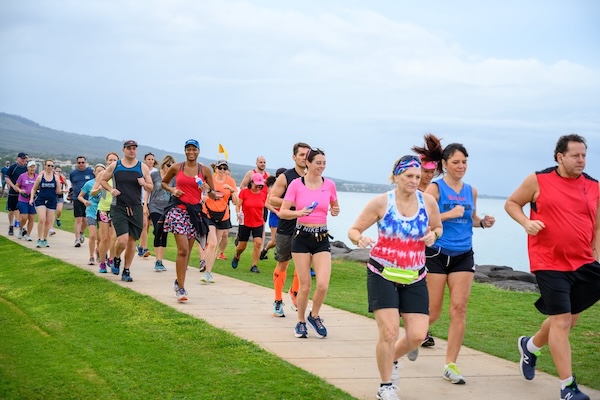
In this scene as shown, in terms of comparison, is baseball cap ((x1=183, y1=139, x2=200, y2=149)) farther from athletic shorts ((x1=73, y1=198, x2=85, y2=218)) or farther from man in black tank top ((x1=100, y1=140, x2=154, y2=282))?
athletic shorts ((x1=73, y1=198, x2=85, y2=218))

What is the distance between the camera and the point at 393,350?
6.82 m

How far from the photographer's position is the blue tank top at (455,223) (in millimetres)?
7902

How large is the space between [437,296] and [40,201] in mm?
14047

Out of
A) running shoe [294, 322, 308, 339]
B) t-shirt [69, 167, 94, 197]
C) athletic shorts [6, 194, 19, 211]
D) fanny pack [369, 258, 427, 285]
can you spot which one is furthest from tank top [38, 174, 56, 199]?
fanny pack [369, 258, 427, 285]

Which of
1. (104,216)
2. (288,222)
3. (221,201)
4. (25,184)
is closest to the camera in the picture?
(288,222)

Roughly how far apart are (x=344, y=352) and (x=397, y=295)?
2212 millimetres

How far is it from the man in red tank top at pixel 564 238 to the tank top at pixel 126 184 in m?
8.14

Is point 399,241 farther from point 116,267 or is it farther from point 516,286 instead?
point 516,286

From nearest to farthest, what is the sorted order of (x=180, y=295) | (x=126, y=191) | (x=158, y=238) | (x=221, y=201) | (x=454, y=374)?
(x=454, y=374)
(x=180, y=295)
(x=126, y=191)
(x=158, y=238)
(x=221, y=201)

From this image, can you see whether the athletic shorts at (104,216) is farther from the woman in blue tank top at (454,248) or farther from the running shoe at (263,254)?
the woman in blue tank top at (454,248)

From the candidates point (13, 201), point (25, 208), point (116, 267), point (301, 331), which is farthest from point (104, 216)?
point (13, 201)

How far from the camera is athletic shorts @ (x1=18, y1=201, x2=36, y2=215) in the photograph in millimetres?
21891

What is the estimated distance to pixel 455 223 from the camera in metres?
8.00

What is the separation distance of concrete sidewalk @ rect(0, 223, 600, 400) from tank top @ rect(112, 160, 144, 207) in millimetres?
1390
